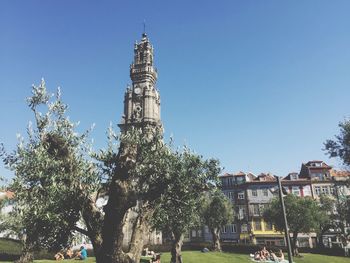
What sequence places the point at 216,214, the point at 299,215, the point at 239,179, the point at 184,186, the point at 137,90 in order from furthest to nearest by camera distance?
1. the point at 239,179
2. the point at 137,90
3. the point at 216,214
4. the point at 299,215
5. the point at 184,186

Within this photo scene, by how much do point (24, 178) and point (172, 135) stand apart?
13104 millimetres

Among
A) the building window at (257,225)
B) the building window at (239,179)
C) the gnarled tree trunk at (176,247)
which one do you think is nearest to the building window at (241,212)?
the building window at (257,225)

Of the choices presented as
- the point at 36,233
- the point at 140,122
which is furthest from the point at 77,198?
the point at 140,122

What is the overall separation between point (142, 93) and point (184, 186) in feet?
228

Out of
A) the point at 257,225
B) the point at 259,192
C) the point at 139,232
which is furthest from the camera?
the point at 259,192

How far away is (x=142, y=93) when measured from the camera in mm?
91938

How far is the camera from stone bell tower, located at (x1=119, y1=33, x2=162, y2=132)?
289 ft

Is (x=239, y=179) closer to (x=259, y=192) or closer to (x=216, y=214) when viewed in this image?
(x=259, y=192)

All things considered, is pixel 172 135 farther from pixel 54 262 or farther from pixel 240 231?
pixel 240 231

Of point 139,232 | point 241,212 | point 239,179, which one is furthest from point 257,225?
point 139,232

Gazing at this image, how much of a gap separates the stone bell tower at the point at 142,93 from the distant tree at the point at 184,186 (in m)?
57.7

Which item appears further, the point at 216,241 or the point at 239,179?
the point at 239,179

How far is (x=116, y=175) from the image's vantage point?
55.7 ft

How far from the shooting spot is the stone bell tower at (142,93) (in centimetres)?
8800
